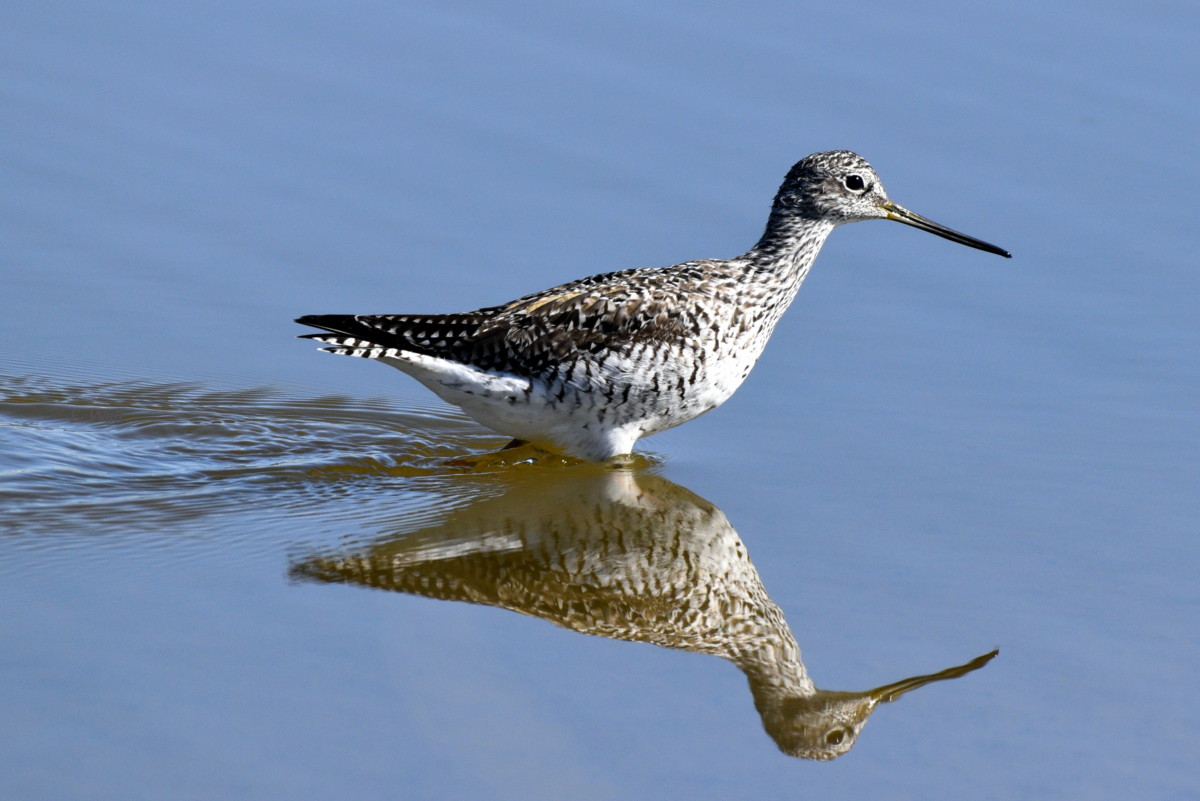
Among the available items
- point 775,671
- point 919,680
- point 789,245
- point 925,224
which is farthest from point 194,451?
point 925,224

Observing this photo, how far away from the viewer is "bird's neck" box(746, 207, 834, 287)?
9055 mm

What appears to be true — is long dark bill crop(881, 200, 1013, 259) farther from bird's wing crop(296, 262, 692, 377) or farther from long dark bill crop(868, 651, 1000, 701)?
long dark bill crop(868, 651, 1000, 701)

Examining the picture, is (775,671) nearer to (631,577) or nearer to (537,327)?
(631,577)

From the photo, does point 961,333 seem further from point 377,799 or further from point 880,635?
point 377,799

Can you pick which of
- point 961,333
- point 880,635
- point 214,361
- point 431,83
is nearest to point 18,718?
point 880,635

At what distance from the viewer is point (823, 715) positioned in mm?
5973

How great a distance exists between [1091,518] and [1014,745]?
2.33 metres

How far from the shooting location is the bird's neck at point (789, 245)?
9.05 m

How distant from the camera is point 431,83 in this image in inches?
468

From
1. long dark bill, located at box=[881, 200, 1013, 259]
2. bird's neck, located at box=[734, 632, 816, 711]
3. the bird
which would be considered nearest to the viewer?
bird's neck, located at box=[734, 632, 816, 711]

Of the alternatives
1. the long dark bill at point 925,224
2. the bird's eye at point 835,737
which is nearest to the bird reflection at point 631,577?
the bird's eye at point 835,737

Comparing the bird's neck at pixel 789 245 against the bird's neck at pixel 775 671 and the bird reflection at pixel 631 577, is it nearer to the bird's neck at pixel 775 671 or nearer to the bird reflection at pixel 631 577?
the bird reflection at pixel 631 577

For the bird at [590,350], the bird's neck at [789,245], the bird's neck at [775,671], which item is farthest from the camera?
the bird's neck at [789,245]

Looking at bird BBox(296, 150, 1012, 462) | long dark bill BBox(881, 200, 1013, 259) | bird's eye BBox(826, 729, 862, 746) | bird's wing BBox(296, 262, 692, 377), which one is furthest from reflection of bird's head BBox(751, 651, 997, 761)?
long dark bill BBox(881, 200, 1013, 259)
